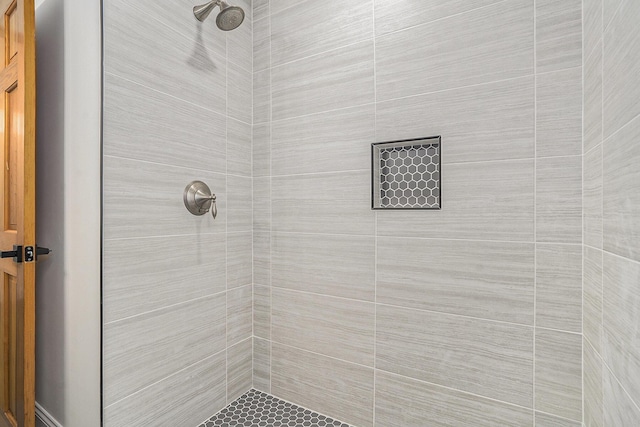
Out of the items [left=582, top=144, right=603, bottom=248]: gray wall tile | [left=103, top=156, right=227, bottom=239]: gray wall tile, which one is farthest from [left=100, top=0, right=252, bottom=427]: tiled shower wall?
[left=582, top=144, right=603, bottom=248]: gray wall tile

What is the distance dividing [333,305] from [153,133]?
0.92 metres

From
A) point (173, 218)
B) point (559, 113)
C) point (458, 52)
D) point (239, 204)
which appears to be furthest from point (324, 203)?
point (559, 113)

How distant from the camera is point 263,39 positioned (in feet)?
5.28

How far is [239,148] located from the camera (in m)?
1.57

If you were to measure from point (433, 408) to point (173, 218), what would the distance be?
3.73ft

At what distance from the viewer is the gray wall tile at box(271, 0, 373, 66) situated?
4.48 feet

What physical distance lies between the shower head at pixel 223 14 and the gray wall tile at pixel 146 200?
0.56 meters

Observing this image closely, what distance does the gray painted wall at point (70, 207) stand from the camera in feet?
3.45

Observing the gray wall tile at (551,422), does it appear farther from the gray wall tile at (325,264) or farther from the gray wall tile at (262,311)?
the gray wall tile at (262,311)

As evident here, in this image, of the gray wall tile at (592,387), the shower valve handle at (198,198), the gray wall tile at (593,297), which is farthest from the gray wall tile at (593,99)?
the shower valve handle at (198,198)

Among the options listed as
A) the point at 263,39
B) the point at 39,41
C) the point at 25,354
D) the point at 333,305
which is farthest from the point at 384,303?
the point at 39,41

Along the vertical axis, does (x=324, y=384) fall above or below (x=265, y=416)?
above

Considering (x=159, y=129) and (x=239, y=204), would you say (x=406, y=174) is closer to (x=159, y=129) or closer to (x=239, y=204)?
(x=239, y=204)

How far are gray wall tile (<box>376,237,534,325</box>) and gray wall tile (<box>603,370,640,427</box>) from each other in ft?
0.98
